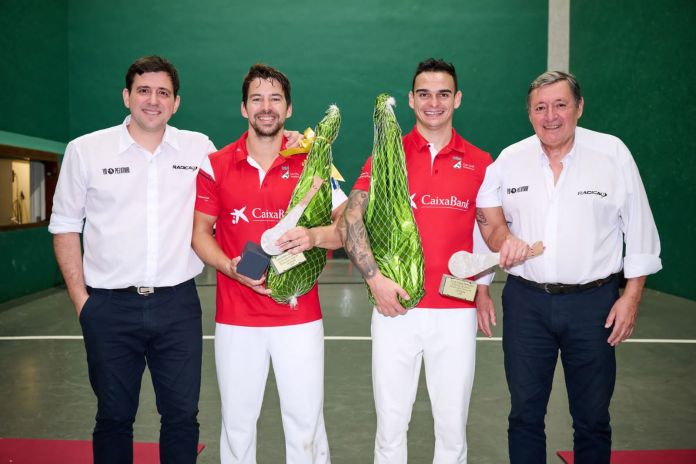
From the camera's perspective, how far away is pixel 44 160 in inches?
326

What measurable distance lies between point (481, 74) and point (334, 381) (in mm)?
7411

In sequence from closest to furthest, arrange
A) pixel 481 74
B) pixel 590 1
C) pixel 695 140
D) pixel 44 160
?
1. pixel 695 140
2. pixel 44 160
3. pixel 590 1
4. pixel 481 74

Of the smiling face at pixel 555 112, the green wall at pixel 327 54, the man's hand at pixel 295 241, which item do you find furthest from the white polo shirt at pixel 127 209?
the green wall at pixel 327 54

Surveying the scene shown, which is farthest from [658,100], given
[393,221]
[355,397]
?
[393,221]

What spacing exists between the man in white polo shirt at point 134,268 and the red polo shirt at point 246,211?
0.11 m

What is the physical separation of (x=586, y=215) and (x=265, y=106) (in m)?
1.32

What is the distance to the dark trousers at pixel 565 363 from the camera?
Answer: 229 centimetres

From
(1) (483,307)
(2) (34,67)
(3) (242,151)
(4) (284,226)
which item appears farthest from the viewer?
(2) (34,67)

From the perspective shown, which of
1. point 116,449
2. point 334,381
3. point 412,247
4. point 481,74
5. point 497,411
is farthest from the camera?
point 481,74

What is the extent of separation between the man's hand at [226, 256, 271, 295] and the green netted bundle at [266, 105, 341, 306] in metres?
0.02

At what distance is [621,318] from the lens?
2266mm

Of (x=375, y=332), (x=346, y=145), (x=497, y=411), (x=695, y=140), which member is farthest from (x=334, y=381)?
(x=346, y=145)

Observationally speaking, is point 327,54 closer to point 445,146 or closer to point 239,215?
point 445,146

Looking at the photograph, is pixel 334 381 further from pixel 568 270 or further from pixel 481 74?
pixel 481 74
